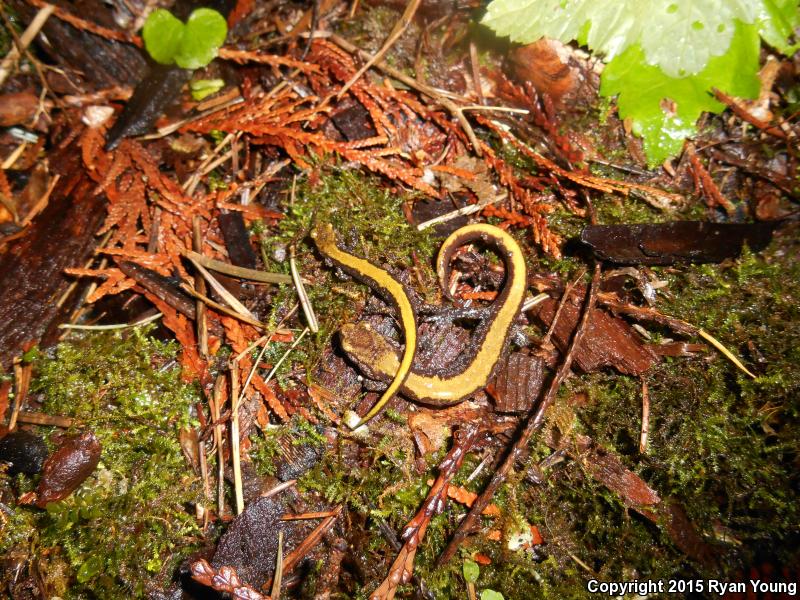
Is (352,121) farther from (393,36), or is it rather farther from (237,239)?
(237,239)

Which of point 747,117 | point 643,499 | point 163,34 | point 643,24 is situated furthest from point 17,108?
point 747,117

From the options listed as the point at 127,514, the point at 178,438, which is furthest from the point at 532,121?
the point at 127,514

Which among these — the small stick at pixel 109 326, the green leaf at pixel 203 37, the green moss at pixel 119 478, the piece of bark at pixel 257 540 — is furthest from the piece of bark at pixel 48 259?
the piece of bark at pixel 257 540

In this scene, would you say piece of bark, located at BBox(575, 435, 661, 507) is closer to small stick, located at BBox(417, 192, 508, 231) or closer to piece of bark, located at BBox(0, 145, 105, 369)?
small stick, located at BBox(417, 192, 508, 231)

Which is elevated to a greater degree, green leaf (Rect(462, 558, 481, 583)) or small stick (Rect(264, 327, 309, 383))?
small stick (Rect(264, 327, 309, 383))

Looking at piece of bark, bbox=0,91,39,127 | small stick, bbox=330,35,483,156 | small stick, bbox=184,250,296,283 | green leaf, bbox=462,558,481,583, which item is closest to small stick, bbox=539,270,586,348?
small stick, bbox=330,35,483,156

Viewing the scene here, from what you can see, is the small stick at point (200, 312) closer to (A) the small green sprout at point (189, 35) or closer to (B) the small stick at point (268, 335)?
(B) the small stick at point (268, 335)
